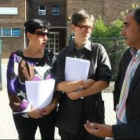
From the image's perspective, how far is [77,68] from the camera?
2689 mm

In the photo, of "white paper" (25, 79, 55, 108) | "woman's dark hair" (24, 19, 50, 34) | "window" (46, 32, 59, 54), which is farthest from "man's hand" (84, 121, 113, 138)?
Answer: "window" (46, 32, 59, 54)

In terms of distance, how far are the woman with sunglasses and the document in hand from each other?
28cm

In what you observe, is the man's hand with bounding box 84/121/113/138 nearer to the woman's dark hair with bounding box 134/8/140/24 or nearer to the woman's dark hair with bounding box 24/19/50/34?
the woman's dark hair with bounding box 134/8/140/24

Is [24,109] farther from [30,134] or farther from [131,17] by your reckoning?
[131,17]

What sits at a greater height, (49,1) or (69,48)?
(49,1)

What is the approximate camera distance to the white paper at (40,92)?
2.83 metres

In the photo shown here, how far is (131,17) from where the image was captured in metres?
2.22

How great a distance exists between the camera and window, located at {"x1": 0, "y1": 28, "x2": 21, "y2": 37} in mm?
32750

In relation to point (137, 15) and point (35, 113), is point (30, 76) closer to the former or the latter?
point (35, 113)

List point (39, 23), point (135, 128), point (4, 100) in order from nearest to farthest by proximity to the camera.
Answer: point (135, 128)
point (39, 23)
point (4, 100)

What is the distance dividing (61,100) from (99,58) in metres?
Result: 0.56

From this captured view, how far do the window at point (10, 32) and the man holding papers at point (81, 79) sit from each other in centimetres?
3057

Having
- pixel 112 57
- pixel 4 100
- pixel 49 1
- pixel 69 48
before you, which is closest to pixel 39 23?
pixel 69 48

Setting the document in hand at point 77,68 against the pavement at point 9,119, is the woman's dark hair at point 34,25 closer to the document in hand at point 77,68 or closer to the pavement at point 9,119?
the document in hand at point 77,68
